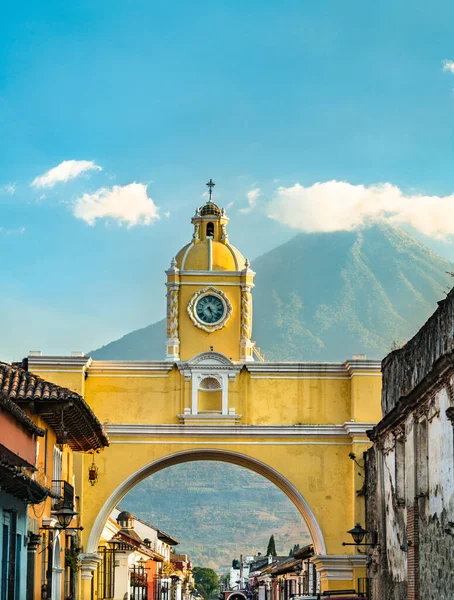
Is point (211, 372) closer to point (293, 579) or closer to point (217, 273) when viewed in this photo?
point (217, 273)

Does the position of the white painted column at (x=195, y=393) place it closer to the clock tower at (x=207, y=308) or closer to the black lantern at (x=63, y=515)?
the clock tower at (x=207, y=308)

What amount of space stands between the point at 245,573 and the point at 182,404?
11022 centimetres

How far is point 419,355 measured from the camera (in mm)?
21672

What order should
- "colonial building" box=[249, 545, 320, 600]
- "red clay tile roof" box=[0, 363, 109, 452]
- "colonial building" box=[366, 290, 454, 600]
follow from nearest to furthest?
1. "colonial building" box=[366, 290, 454, 600]
2. "red clay tile roof" box=[0, 363, 109, 452]
3. "colonial building" box=[249, 545, 320, 600]

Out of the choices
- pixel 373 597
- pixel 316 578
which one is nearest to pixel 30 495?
pixel 373 597

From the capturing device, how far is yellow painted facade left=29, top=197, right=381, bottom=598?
37.6 metres

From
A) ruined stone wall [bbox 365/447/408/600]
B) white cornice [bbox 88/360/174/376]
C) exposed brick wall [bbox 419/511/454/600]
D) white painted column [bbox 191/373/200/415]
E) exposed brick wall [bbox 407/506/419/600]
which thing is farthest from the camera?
white cornice [bbox 88/360/174/376]

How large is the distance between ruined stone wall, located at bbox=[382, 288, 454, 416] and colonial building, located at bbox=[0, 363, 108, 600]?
585cm

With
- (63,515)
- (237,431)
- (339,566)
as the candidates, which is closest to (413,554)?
(63,515)

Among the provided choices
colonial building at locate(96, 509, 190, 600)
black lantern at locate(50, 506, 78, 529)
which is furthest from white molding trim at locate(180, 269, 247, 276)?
black lantern at locate(50, 506, 78, 529)

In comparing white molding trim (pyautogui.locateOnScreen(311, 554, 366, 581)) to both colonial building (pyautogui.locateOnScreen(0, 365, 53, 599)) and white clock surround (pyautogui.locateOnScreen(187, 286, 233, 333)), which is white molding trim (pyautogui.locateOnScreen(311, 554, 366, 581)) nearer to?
white clock surround (pyautogui.locateOnScreen(187, 286, 233, 333))

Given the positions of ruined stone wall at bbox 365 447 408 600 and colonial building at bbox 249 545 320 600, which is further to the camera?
colonial building at bbox 249 545 320 600

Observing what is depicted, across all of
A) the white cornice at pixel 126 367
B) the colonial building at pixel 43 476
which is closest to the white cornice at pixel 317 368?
the white cornice at pixel 126 367

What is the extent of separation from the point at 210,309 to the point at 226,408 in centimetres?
287
